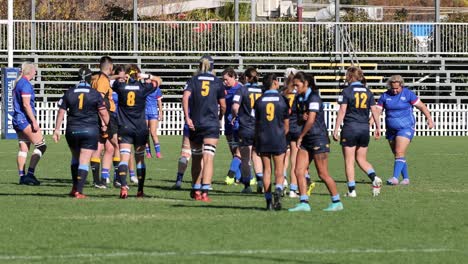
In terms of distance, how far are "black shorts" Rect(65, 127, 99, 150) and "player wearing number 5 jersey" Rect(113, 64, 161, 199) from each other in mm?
376

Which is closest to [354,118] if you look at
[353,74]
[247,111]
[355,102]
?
[355,102]

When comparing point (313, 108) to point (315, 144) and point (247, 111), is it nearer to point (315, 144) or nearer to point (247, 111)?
point (315, 144)

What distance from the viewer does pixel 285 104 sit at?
15102 millimetres

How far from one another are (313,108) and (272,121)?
Answer: 28.3 inches

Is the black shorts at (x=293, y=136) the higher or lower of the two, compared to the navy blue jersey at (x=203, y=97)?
lower

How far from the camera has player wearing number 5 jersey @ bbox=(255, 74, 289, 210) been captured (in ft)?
49.3

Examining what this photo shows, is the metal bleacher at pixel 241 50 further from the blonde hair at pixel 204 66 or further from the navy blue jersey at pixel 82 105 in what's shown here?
the blonde hair at pixel 204 66

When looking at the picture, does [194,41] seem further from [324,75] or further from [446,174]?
[446,174]

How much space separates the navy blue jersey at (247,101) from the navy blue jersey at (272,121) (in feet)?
9.70

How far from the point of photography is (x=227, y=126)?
20.0 meters

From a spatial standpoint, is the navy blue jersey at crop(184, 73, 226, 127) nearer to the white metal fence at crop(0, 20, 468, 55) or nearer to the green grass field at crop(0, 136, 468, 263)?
the green grass field at crop(0, 136, 468, 263)

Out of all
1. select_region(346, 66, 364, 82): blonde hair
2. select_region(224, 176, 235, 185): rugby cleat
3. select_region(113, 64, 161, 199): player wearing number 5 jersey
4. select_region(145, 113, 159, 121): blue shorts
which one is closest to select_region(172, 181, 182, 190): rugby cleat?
select_region(224, 176, 235, 185): rugby cleat

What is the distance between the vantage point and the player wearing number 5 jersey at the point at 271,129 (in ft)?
49.3

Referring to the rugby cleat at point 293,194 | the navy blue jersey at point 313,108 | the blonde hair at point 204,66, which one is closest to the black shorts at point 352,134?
the rugby cleat at point 293,194
